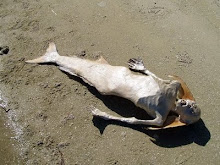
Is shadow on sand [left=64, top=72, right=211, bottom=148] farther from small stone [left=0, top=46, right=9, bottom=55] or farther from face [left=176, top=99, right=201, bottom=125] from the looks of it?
small stone [left=0, top=46, right=9, bottom=55]

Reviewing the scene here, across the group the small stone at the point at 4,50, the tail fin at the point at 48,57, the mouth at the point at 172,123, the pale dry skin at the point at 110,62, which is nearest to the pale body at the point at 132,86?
the mouth at the point at 172,123

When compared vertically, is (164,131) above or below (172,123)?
below

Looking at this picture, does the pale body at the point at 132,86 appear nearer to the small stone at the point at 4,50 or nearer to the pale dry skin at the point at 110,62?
the pale dry skin at the point at 110,62

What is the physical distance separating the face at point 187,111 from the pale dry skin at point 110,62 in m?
0.23

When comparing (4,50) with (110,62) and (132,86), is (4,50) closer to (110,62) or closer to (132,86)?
(110,62)

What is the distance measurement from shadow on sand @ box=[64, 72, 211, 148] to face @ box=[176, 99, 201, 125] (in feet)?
0.71

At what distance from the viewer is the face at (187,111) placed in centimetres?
465

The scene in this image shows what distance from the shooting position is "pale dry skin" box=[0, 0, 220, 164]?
475 cm

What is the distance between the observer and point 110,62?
18.6 ft

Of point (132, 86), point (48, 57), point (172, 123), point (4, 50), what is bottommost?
point (4, 50)

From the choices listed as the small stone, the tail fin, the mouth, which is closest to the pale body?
the mouth

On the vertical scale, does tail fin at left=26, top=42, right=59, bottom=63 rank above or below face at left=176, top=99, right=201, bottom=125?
below

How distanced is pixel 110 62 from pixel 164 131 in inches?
59.4

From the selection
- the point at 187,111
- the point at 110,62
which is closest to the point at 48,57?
the point at 110,62
